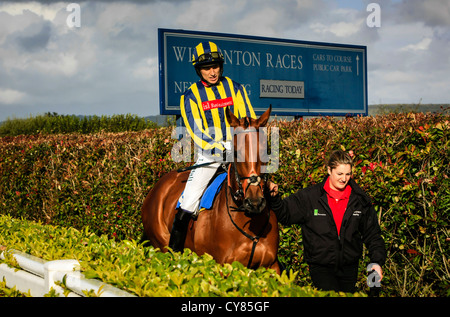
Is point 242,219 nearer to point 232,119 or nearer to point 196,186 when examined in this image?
point 196,186

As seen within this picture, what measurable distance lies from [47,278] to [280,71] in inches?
367

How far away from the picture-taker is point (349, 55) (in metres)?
13.9

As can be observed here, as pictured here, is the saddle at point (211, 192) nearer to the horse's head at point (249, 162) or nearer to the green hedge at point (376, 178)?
the horse's head at point (249, 162)

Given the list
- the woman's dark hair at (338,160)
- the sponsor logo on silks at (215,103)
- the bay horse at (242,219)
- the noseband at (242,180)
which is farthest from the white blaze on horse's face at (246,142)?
the sponsor logo on silks at (215,103)

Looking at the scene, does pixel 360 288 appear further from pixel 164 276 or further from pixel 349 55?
pixel 349 55

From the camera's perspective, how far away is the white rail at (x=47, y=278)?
396cm

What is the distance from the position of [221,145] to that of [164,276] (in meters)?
1.63

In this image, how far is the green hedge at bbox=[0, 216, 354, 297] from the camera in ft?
11.1

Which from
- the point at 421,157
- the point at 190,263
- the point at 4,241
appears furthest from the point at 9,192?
the point at 421,157

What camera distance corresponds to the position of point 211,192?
4.98 m

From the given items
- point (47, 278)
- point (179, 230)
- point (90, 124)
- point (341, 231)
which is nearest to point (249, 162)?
point (341, 231)

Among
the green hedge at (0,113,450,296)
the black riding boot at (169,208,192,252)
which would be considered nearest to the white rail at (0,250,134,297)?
the black riding boot at (169,208,192,252)

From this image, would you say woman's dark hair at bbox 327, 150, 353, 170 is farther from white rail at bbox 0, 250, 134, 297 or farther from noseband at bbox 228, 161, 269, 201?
white rail at bbox 0, 250, 134, 297

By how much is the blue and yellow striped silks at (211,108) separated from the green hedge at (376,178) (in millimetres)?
982
